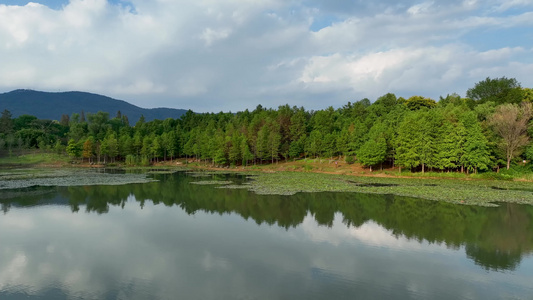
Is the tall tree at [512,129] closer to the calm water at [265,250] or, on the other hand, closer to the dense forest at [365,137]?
the dense forest at [365,137]

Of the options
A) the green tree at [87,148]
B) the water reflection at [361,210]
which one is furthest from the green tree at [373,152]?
the green tree at [87,148]

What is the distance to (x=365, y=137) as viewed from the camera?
7781cm

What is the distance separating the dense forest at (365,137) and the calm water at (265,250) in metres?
32.0

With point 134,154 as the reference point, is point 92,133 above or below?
above

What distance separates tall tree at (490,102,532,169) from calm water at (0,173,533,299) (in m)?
33.5

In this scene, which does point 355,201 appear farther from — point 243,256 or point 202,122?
point 202,122

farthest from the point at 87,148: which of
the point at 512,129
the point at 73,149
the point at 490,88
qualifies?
the point at 490,88

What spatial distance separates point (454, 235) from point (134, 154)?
108 metres

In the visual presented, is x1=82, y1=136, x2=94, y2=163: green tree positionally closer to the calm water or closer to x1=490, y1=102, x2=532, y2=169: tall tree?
the calm water

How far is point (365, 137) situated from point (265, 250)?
208 feet

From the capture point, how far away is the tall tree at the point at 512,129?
5953 centimetres

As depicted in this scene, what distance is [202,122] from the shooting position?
427 ft

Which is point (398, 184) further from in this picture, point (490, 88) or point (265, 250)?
point (490, 88)

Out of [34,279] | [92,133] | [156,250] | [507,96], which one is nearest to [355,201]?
[156,250]
